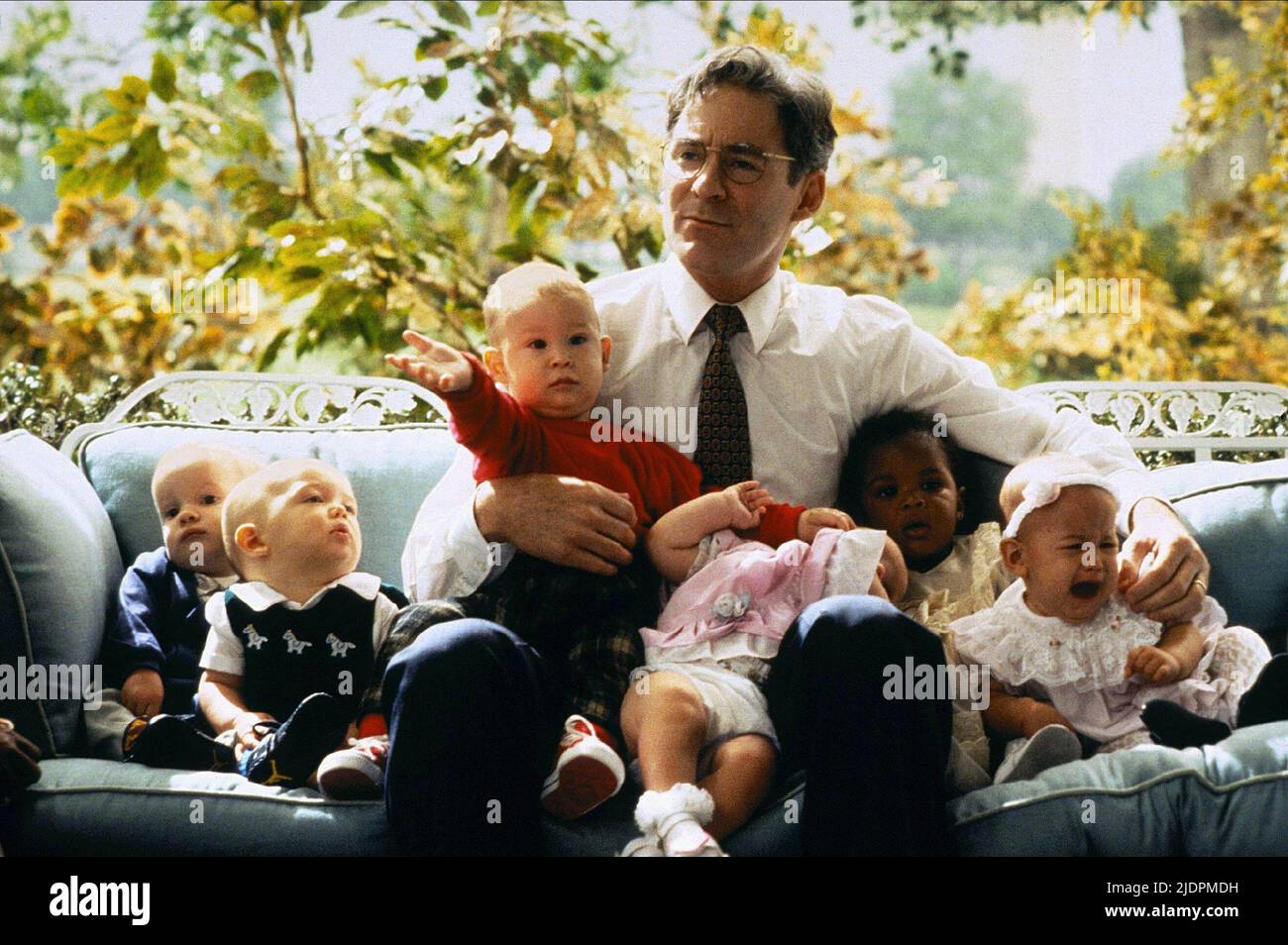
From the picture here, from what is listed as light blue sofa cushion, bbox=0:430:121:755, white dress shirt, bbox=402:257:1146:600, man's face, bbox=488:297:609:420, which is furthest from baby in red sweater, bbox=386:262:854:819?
light blue sofa cushion, bbox=0:430:121:755

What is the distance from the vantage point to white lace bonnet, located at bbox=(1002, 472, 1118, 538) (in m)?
1.93

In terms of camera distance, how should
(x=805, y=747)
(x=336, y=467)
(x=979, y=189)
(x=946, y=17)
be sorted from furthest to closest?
(x=979, y=189)
(x=946, y=17)
(x=336, y=467)
(x=805, y=747)

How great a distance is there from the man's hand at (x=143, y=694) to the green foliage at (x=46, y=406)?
2.95 feet

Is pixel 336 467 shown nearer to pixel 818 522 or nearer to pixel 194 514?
pixel 194 514

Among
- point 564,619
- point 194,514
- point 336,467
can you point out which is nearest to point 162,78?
point 336,467

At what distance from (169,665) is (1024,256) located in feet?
10.0

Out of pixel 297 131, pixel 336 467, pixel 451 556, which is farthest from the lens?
pixel 297 131

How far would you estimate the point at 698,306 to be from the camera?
7.09 ft

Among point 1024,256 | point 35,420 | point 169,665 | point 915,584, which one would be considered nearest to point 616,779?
point 915,584

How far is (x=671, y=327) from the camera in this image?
85.7 inches

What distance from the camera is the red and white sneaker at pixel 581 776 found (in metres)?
1.65

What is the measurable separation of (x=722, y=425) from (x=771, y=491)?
129 mm
